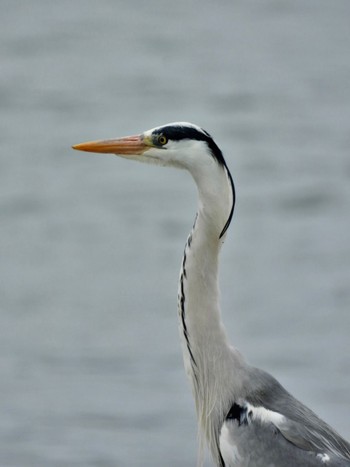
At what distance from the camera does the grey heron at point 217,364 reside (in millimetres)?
4680

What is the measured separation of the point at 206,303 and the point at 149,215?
512 centimetres

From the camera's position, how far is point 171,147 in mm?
4746

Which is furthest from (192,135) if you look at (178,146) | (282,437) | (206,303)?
(282,437)

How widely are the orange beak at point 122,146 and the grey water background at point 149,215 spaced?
2395 mm

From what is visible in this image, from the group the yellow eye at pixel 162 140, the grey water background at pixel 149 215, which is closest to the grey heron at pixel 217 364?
the yellow eye at pixel 162 140

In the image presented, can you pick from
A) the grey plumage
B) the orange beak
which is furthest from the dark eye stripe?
the grey plumage

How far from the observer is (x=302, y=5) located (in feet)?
46.4

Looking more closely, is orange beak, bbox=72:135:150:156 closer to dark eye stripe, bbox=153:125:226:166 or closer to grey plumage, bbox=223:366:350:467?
dark eye stripe, bbox=153:125:226:166

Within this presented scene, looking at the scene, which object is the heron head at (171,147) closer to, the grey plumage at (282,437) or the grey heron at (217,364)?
the grey heron at (217,364)

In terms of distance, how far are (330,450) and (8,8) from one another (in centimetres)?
985

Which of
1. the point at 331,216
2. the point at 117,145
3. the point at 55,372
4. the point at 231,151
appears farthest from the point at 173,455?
the point at 231,151

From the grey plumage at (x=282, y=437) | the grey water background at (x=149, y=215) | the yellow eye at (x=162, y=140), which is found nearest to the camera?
the grey plumage at (x=282, y=437)

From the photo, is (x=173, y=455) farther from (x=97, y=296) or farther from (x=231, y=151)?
(x=231, y=151)

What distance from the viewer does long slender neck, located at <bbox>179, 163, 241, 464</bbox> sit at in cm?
472
